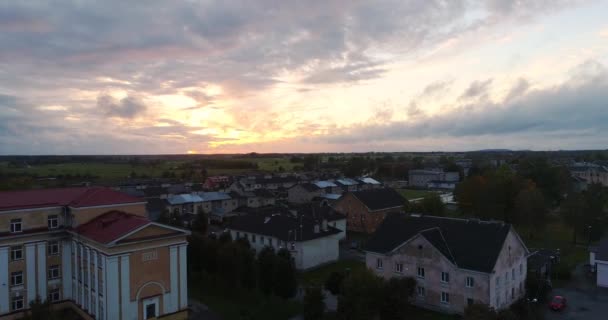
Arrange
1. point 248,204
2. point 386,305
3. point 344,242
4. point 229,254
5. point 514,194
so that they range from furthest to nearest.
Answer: point 248,204 < point 514,194 < point 344,242 < point 229,254 < point 386,305

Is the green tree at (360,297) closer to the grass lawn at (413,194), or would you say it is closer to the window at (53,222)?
the window at (53,222)

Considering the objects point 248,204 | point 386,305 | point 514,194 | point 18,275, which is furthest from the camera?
point 248,204

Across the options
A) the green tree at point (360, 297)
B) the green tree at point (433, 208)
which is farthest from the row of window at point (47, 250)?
the green tree at point (433, 208)

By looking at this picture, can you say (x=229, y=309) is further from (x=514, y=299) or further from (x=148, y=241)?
(x=514, y=299)

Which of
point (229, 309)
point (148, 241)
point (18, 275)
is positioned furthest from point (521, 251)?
point (18, 275)

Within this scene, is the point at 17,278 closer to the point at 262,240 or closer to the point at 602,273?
the point at 262,240

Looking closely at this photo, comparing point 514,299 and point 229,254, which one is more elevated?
point 229,254

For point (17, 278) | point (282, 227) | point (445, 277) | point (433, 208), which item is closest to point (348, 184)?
point (433, 208)

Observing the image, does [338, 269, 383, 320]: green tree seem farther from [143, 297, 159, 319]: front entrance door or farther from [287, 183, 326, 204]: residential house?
[287, 183, 326, 204]: residential house
